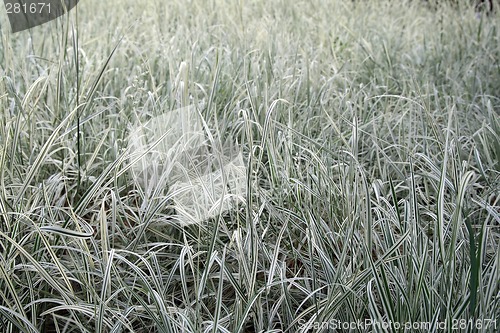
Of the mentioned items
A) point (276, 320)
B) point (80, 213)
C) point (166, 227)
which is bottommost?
point (276, 320)

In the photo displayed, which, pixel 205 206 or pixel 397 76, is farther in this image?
pixel 397 76

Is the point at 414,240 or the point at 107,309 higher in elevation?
the point at 414,240

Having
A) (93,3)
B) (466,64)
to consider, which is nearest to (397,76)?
(466,64)

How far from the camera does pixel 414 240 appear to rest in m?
1.19

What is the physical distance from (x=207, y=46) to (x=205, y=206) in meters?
1.51

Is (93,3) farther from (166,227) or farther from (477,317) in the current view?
(477,317)

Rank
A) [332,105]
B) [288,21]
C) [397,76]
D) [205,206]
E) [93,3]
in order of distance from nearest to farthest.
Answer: [205,206], [332,105], [397,76], [288,21], [93,3]

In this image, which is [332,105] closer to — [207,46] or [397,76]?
[397,76]

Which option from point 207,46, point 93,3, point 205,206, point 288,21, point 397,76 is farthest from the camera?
point 93,3

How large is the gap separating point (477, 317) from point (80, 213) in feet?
3.22

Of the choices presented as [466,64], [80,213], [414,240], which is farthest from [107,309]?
[466,64]

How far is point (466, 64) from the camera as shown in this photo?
9.41 feet

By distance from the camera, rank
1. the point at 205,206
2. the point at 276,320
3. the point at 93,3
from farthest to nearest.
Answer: the point at 93,3 < the point at 205,206 < the point at 276,320

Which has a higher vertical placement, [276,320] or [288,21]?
[288,21]
